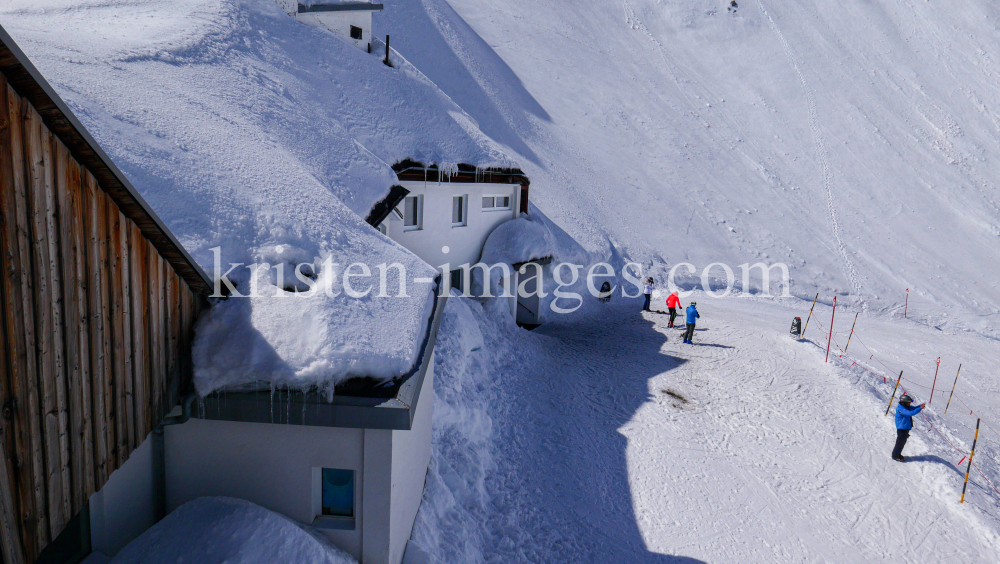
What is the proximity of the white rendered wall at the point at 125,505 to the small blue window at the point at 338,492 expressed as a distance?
1.59m

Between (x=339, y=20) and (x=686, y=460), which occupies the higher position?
(x=339, y=20)

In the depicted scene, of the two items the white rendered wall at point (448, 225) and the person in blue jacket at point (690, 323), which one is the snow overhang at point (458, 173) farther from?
the person in blue jacket at point (690, 323)

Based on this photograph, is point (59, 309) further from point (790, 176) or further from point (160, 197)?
point (790, 176)

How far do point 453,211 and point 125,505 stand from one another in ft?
36.6

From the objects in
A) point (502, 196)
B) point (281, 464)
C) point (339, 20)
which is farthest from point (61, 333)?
point (339, 20)

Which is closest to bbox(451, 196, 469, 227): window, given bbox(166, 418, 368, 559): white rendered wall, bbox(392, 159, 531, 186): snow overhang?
bbox(392, 159, 531, 186): snow overhang

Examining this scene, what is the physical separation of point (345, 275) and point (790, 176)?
32196mm

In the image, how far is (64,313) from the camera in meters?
3.86

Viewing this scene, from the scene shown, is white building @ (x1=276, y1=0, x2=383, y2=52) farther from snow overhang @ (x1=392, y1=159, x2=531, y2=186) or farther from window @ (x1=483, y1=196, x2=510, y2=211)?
window @ (x1=483, y1=196, x2=510, y2=211)

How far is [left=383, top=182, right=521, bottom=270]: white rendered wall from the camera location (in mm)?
13680

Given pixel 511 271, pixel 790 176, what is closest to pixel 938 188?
pixel 790 176

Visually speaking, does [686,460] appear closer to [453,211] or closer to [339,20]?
[453,211]

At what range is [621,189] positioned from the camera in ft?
97.6

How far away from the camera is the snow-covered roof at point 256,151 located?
543cm
